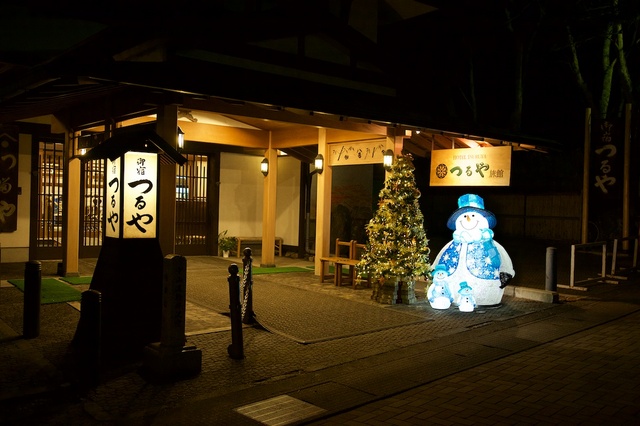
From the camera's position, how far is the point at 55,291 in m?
11.7

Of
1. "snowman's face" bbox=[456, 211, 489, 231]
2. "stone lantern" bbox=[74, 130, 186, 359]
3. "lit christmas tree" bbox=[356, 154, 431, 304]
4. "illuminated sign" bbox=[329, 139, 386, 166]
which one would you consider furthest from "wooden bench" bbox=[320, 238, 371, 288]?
"stone lantern" bbox=[74, 130, 186, 359]

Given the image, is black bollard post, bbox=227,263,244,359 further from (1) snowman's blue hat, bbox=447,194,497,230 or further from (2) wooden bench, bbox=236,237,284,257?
(2) wooden bench, bbox=236,237,284,257

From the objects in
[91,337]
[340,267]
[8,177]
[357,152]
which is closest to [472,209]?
[340,267]

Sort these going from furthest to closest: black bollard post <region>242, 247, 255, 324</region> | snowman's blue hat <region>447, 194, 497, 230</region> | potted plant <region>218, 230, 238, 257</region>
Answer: potted plant <region>218, 230, 238, 257</region>
snowman's blue hat <region>447, 194, 497, 230</region>
black bollard post <region>242, 247, 255, 324</region>

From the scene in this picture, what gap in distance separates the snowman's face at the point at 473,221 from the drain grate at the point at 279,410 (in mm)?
6138

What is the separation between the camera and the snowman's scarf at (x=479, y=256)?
10867 mm

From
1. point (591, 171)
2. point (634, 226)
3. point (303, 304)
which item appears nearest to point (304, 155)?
point (303, 304)

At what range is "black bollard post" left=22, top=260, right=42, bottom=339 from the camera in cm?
804

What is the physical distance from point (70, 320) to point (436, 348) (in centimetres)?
594

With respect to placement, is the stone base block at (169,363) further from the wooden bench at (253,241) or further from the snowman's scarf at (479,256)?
the wooden bench at (253,241)

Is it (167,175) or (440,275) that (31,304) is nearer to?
(167,175)

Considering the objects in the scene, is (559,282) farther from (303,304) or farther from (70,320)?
(70,320)

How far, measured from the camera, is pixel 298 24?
53.5 ft

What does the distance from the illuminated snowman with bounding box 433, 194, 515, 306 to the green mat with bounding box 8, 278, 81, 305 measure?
7.40 metres
